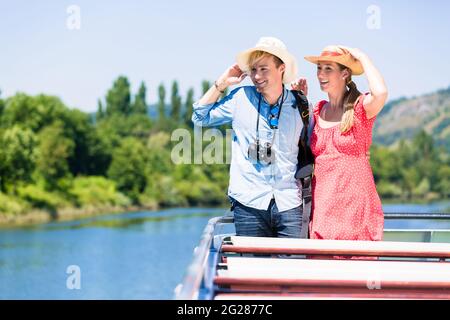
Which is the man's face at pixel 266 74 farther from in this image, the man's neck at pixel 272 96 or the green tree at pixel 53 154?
the green tree at pixel 53 154

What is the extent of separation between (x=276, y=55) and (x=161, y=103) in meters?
112

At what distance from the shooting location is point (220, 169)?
260ft

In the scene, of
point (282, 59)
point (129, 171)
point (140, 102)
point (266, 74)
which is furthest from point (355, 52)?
point (140, 102)

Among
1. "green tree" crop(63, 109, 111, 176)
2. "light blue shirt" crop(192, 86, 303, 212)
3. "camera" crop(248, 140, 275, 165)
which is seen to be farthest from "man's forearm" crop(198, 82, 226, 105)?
"green tree" crop(63, 109, 111, 176)

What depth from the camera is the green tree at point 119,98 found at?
345ft

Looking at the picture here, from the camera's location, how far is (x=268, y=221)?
12.3ft

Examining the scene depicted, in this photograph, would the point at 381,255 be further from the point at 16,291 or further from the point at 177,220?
the point at 177,220

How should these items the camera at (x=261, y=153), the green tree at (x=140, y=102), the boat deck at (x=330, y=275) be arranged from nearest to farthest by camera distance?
1. the boat deck at (x=330, y=275)
2. the camera at (x=261, y=153)
3. the green tree at (x=140, y=102)

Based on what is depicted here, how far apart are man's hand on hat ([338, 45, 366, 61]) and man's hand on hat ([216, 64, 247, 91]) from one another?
579 millimetres

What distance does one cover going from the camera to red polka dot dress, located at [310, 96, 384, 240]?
3.73m

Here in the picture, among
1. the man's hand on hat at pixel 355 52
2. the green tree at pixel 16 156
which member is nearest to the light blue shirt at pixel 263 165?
the man's hand on hat at pixel 355 52

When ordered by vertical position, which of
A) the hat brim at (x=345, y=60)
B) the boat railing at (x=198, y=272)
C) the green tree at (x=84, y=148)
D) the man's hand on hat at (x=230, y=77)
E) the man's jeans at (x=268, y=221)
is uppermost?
the hat brim at (x=345, y=60)

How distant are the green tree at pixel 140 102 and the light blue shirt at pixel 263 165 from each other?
105 meters

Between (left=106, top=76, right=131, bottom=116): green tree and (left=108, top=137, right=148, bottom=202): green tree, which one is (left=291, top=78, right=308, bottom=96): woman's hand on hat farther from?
(left=106, top=76, right=131, bottom=116): green tree
